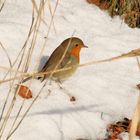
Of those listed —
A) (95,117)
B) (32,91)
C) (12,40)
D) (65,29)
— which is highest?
(65,29)

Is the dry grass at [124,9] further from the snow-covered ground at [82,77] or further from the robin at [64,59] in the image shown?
the robin at [64,59]

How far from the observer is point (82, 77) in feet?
12.5

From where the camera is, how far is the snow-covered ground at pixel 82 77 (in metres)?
2.92

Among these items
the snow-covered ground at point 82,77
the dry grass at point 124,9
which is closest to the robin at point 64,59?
the snow-covered ground at point 82,77

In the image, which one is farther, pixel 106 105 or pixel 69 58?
pixel 69 58

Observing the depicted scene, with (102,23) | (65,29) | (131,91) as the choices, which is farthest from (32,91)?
(102,23)

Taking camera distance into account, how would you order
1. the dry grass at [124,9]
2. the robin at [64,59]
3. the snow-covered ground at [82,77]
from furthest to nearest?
1. the dry grass at [124,9]
2. the robin at [64,59]
3. the snow-covered ground at [82,77]

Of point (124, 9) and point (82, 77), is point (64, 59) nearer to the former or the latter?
point (82, 77)

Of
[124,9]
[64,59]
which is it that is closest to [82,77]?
[64,59]

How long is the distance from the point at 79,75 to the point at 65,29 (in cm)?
85

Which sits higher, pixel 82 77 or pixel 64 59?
pixel 64 59

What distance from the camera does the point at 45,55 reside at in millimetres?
4121

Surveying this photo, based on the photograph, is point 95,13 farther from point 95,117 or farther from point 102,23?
point 95,117

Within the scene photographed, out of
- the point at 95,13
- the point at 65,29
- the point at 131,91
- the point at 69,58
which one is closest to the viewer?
the point at 131,91
